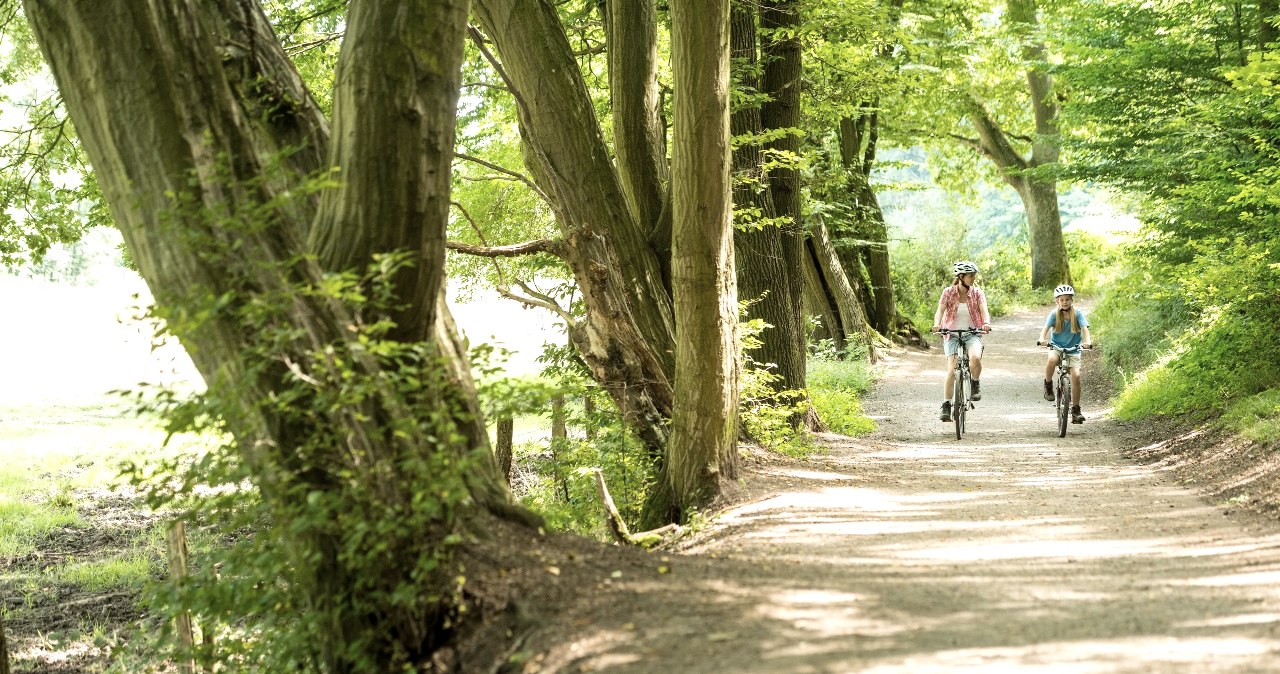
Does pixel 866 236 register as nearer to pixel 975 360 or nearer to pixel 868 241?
pixel 868 241

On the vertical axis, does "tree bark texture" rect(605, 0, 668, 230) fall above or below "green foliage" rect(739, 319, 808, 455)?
above

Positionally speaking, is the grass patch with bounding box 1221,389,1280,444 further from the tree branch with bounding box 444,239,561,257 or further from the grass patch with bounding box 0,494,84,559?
the grass patch with bounding box 0,494,84,559

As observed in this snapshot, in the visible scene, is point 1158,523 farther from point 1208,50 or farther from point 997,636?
point 1208,50

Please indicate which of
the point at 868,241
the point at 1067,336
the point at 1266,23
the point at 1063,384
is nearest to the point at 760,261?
the point at 1067,336

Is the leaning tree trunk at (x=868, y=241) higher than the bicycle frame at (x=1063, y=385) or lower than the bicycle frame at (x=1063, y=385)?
higher

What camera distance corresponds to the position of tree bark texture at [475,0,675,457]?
10727 millimetres

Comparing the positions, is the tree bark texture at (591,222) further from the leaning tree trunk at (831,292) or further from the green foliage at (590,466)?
the leaning tree trunk at (831,292)

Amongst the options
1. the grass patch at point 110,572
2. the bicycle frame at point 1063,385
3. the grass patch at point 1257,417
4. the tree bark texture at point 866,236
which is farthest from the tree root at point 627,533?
the tree bark texture at point 866,236

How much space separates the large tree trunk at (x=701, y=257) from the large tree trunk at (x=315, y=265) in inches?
139

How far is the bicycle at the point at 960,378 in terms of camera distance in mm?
13977

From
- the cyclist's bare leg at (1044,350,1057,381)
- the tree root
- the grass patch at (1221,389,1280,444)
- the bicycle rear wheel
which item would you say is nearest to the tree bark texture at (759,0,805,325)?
the cyclist's bare leg at (1044,350,1057,381)

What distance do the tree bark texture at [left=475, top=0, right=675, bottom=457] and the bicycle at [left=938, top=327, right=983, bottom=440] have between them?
4641 millimetres

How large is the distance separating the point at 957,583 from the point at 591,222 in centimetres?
594

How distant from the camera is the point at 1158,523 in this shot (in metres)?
8.16
